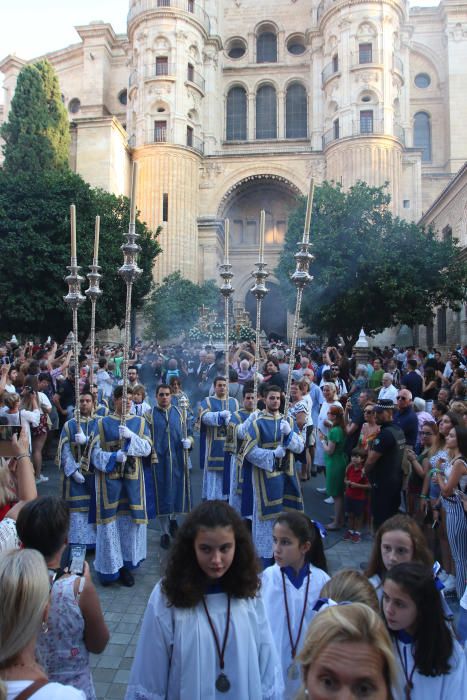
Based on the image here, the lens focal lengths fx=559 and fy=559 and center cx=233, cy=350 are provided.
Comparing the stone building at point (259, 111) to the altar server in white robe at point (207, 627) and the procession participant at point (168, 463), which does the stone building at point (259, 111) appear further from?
the altar server in white robe at point (207, 627)

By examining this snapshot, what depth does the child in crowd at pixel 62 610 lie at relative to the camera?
8.55 feet

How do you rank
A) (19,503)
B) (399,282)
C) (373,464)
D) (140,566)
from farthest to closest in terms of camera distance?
(399,282) < (140,566) < (373,464) < (19,503)

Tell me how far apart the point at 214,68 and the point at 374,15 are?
10.9 m

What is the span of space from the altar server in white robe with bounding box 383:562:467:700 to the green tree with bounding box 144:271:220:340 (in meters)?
26.9

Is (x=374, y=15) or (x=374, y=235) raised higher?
(x=374, y=15)

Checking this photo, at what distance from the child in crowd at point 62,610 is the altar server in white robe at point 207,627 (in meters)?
0.32

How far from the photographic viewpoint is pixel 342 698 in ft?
5.56

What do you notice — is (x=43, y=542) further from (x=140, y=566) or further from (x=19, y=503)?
(x=140, y=566)

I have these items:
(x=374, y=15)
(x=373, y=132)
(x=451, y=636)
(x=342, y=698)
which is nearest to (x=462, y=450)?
(x=451, y=636)

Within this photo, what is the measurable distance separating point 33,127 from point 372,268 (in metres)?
19.1

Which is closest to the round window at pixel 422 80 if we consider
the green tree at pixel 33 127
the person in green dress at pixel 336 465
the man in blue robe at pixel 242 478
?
the green tree at pixel 33 127

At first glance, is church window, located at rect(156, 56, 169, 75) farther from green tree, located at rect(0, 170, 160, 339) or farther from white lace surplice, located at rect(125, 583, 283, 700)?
white lace surplice, located at rect(125, 583, 283, 700)

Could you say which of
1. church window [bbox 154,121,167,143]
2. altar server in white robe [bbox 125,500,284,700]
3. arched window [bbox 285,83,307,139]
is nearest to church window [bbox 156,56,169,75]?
church window [bbox 154,121,167,143]

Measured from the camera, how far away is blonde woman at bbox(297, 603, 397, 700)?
5.64 feet
